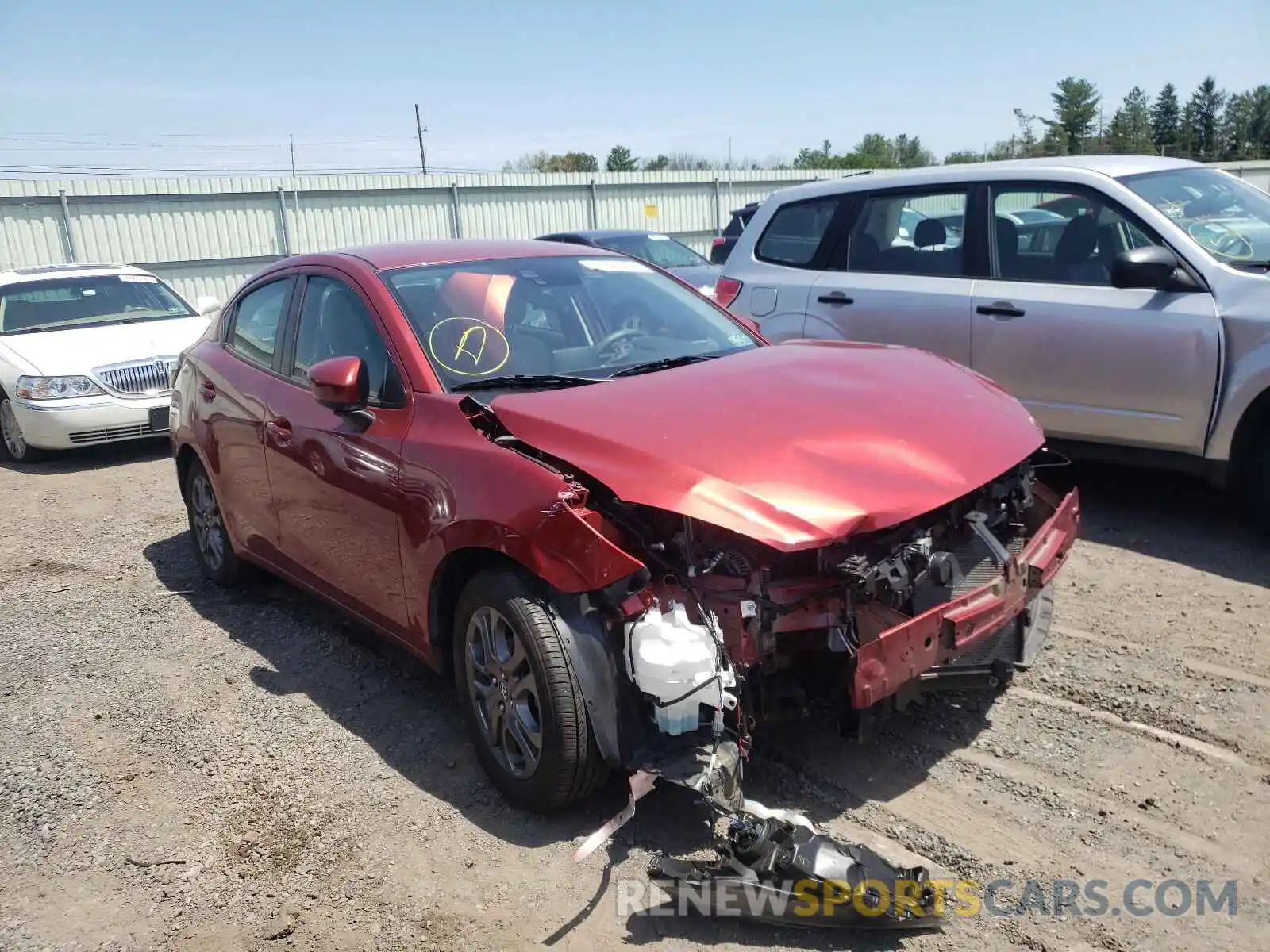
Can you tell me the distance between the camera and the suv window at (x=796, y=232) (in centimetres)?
691

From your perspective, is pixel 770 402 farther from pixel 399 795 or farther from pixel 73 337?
pixel 73 337

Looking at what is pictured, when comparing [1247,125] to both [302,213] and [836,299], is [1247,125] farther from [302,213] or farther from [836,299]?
[836,299]

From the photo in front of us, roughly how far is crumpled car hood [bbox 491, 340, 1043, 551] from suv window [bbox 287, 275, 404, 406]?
2.06ft

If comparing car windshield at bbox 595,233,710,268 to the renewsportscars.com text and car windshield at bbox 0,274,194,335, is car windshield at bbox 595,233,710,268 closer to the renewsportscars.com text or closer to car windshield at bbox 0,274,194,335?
car windshield at bbox 0,274,194,335

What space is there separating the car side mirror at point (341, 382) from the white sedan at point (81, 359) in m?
6.00

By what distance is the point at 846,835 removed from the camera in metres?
3.04

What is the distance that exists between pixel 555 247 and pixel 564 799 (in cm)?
260

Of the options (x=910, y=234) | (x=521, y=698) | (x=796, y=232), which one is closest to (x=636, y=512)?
(x=521, y=698)

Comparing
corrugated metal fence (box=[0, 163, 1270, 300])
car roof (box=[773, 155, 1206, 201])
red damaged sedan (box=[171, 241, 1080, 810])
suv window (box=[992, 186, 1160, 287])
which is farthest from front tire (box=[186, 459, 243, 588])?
corrugated metal fence (box=[0, 163, 1270, 300])

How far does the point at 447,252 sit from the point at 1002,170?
3512mm

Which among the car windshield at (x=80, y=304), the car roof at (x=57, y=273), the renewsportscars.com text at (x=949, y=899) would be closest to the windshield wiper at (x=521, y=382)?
the renewsportscars.com text at (x=949, y=899)

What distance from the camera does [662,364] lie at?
3.96 m

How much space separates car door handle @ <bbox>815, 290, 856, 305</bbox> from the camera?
21.5 ft

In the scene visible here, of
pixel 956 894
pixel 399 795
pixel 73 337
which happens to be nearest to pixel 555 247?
pixel 399 795
